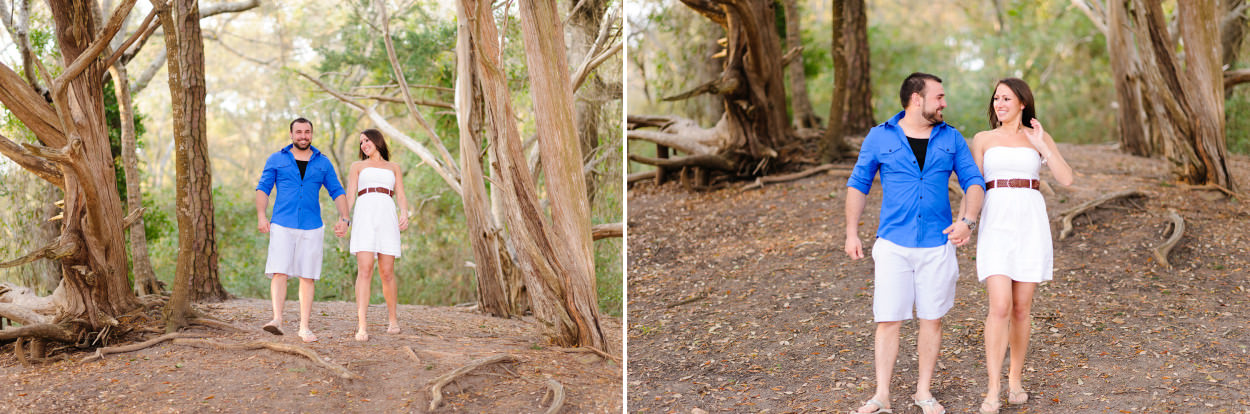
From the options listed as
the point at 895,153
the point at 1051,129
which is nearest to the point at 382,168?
the point at 895,153

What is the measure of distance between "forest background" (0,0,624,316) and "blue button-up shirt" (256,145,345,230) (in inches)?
53.6

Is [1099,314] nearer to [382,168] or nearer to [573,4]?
[382,168]

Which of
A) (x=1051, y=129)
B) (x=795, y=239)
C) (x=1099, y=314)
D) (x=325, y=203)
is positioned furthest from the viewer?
(x=1051, y=129)

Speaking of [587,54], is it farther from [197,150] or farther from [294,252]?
[294,252]

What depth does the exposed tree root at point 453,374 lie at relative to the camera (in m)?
3.55

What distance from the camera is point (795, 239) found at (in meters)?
6.55

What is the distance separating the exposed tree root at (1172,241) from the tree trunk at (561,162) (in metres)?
3.65

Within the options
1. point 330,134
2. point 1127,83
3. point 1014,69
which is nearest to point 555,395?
point 1127,83

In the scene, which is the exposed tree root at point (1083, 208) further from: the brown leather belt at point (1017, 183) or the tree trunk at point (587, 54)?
the tree trunk at point (587, 54)

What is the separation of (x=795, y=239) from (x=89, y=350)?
4634 mm

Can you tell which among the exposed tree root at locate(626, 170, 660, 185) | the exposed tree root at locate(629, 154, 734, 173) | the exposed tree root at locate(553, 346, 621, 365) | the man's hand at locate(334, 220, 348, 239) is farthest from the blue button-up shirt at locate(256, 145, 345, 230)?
the exposed tree root at locate(626, 170, 660, 185)

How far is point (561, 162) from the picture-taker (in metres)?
4.38

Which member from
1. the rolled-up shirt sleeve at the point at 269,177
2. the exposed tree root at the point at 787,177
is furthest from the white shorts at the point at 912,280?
the exposed tree root at the point at 787,177

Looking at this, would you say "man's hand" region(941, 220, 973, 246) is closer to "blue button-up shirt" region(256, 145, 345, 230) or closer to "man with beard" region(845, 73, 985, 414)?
"man with beard" region(845, 73, 985, 414)
